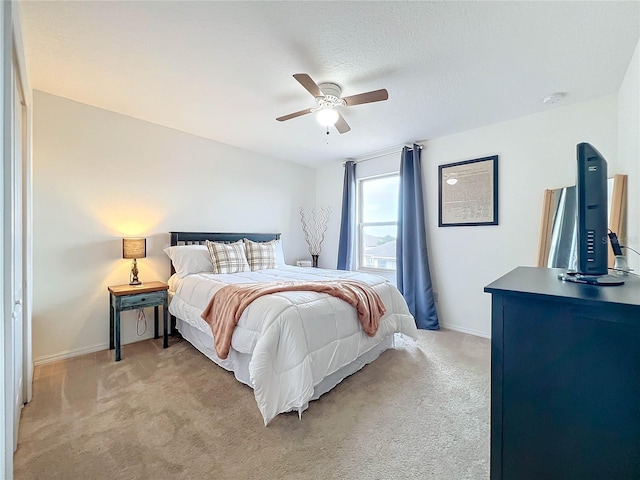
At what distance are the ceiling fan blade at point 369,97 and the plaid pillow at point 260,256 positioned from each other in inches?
88.6

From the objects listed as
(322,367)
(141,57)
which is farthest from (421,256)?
(141,57)

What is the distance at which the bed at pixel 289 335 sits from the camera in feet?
6.06

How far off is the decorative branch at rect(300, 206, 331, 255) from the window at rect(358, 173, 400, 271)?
30.7 inches

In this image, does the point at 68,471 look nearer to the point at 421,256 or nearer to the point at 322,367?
the point at 322,367

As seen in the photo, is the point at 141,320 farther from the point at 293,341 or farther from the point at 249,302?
the point at 293,341

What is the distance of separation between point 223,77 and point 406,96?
1.72 meters

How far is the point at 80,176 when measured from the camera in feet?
9.50

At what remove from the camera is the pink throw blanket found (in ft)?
7.20

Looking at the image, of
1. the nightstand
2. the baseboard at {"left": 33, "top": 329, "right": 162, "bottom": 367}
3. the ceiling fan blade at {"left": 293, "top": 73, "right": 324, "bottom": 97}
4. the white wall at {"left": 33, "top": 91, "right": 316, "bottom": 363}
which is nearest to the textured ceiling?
the ceiling fan blade at {"left": 293, "top": 73, "right": 324, "bottom": 97}

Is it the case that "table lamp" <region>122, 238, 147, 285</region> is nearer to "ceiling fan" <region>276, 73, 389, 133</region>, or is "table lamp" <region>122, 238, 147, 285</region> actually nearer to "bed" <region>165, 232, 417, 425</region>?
"bed" <region>165, 232, 417, 425</region>

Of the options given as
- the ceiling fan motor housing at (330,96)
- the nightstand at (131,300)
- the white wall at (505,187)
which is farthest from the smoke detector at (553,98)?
the nightstand at (131,300)

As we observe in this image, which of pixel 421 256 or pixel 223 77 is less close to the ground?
pixel 223 77

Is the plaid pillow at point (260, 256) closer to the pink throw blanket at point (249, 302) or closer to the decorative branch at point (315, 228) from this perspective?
the pink throw blanket at point (249, 302)

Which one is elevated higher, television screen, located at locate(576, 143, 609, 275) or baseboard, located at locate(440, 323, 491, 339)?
television screen, located at locate(576, 143, 609, 275)
